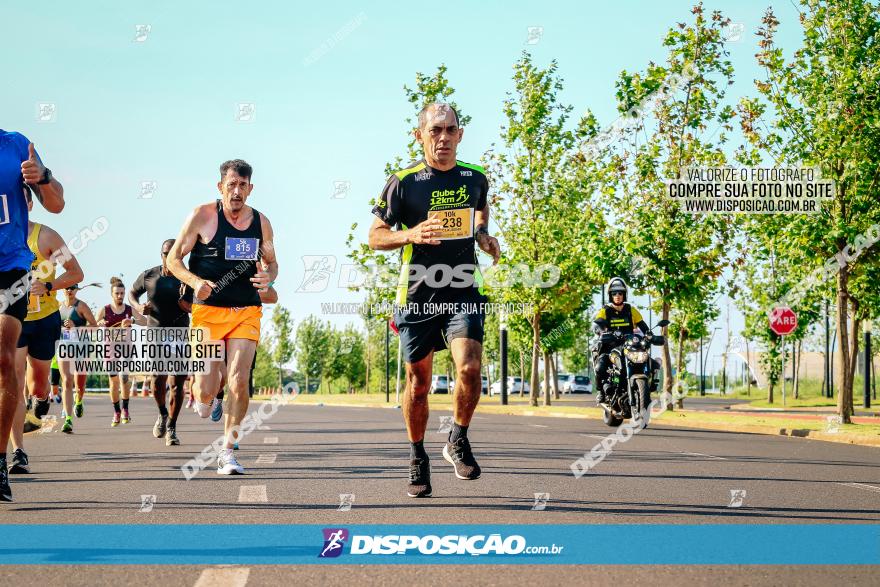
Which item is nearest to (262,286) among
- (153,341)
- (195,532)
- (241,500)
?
(241,500)

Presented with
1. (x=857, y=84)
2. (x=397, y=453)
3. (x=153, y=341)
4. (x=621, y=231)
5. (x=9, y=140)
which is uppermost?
(x=857, y=84)

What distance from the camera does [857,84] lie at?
1970 centimetres

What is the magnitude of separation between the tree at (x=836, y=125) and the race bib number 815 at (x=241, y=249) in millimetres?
13657

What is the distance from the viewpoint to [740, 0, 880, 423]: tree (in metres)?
19.7

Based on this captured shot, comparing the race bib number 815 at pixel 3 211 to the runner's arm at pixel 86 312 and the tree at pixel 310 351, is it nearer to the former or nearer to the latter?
the runner's arm at pixel 86 312

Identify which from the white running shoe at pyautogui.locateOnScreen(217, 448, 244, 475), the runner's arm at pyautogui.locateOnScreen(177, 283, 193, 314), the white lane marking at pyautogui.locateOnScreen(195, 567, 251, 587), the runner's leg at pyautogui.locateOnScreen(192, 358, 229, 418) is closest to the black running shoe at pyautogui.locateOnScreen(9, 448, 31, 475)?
the runner's leg at pyautogui.locateOnScreen(192, 358, 229, 418)

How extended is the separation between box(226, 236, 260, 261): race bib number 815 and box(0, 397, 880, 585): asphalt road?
6.12 feet

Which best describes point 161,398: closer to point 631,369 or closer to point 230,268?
point 230,268

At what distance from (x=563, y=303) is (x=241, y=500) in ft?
98.5

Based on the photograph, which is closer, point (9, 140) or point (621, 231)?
point (9, 140)

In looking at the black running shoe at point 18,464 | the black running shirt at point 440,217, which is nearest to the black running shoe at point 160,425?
the black running shoe at point 18,464

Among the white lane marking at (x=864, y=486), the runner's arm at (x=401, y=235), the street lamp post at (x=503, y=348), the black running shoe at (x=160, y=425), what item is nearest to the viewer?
the runner's arm at (x=401, y=235)

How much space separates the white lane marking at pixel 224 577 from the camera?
437 centimetres

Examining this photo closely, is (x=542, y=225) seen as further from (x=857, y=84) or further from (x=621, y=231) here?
(x=857, y=84)
